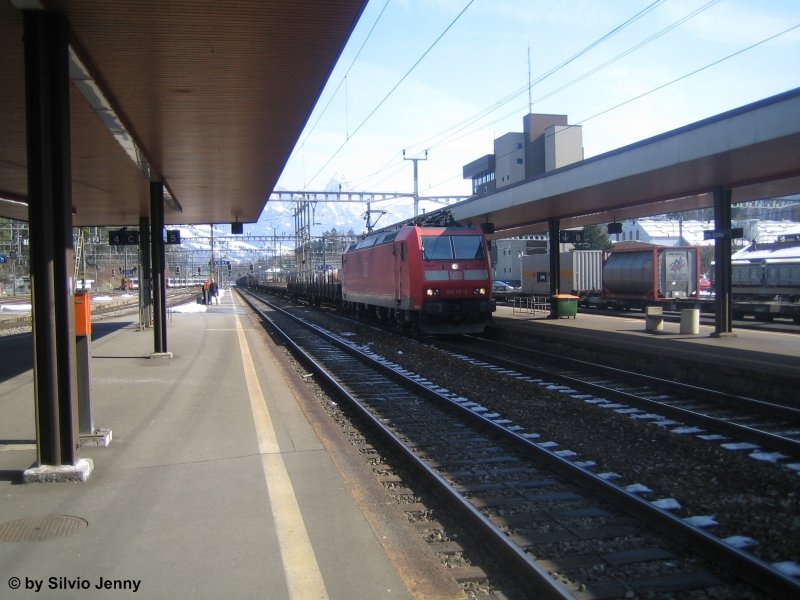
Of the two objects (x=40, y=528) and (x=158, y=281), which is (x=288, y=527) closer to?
(x=40, y=528)

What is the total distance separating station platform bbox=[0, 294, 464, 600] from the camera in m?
3.78

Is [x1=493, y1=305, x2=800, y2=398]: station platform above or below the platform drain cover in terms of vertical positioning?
above

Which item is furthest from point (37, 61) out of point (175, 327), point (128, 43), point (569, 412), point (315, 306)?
point (315, 306)

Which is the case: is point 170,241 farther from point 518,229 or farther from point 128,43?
point 518,229

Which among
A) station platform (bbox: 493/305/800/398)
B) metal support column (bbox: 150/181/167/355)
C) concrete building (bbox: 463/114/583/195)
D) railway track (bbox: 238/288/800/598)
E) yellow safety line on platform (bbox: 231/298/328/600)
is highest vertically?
concrete building (bbox: 463/114/583/195)

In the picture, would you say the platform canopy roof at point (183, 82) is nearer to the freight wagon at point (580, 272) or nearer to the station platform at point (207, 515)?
the station platform at point (207, 515)

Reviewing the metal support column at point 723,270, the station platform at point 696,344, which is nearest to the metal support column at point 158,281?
the station platform at point 696,344

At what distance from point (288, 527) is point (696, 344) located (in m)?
13.0

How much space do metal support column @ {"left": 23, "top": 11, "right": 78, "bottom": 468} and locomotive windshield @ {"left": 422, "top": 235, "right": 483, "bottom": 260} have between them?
13.3 metres

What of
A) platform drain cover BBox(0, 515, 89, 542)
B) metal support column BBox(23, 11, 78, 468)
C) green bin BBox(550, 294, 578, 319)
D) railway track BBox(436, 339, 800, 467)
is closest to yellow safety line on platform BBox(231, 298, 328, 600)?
platform drain cover BBox(0, 515, 89, 542)

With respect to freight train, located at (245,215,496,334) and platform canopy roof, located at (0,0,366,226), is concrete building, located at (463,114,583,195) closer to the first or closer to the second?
freight train, located at (245,215,496,334)

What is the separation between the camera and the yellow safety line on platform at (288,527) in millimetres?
3726

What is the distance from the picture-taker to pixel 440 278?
1834 cm

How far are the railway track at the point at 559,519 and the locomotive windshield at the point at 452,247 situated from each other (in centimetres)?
965
